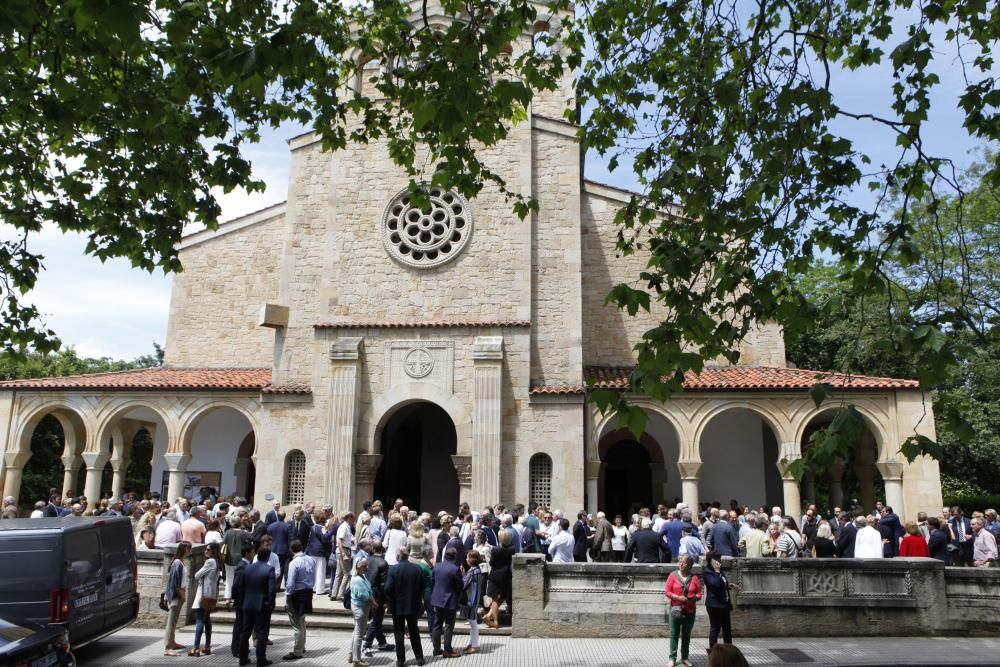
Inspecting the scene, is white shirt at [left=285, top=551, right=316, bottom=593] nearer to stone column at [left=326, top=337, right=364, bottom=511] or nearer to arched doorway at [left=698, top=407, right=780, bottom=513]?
stone column at [left=326, top=337, right=364, bottom=511]

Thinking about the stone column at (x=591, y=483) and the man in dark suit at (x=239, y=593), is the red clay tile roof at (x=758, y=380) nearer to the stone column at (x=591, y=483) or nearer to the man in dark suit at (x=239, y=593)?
the stone column at (x=591, y=483)

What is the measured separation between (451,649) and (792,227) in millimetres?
7080

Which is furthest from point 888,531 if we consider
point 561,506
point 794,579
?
point 561,506

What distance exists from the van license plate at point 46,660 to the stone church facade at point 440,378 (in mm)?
10834

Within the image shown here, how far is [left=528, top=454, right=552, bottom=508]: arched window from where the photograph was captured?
1755 centimetres

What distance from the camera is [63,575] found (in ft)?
28.6

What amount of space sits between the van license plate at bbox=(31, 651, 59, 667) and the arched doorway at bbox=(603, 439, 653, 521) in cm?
1592

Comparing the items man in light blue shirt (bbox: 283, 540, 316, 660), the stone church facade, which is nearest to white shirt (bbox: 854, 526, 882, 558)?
the stone church facade

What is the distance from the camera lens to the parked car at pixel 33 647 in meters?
6.24

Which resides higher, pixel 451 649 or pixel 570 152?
pixel 570 152

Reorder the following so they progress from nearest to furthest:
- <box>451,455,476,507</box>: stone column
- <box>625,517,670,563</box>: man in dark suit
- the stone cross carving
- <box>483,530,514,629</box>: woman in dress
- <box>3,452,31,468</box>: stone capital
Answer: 1. <box>483,530,514,629</box>: woman in dress
2. <box>625,517,670,563</box>: man in dark suit
3. <box>451,455,476,507</box>: stone column
4. the stone cross carving
5. <box>3,452,31,468</box>: stone capital

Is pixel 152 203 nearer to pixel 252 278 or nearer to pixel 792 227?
pixel 792 227

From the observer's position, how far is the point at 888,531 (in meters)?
13.9

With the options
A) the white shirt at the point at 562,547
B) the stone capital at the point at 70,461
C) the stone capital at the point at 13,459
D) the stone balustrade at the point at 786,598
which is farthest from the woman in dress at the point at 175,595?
the stone capital at the point at 70,461
